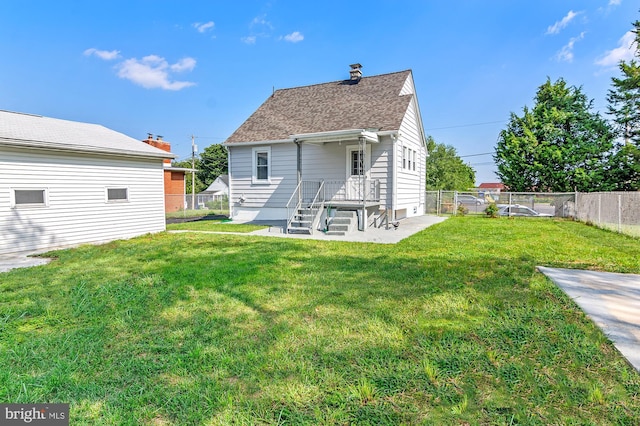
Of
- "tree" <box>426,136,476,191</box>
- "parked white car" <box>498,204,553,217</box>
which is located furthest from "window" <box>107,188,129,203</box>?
"tree" <box>426,136,476,191</box>

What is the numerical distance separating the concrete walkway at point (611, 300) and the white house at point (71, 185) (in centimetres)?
1114

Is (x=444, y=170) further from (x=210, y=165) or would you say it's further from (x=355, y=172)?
(x=210, y=165)

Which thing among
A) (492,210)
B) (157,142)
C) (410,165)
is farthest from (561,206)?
(157,142)

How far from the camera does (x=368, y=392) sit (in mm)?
2312

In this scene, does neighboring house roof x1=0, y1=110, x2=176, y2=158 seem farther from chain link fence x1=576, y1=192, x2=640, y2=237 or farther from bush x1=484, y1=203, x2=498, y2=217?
bush x1=484, y1=203, x2=498, y2=217

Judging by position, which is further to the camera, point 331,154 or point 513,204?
point 513,204

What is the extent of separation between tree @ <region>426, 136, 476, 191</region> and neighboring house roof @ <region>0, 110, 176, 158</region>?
26508 millimetres

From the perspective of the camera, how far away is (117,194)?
33.7 feet

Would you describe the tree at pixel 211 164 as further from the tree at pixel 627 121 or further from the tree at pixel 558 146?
the tree at pixel 627 121

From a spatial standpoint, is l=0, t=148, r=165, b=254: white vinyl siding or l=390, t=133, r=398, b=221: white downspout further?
l=390, t=133, r=398, b=221: white downspout

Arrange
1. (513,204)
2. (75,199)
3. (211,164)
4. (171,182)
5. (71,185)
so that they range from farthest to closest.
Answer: (211,164) → (171,182) → (513,204) → (75,199) → (71,185)

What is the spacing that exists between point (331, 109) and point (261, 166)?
13.1ft

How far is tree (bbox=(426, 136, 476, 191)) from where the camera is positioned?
106 ft

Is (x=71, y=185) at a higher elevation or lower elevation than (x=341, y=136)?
lower
